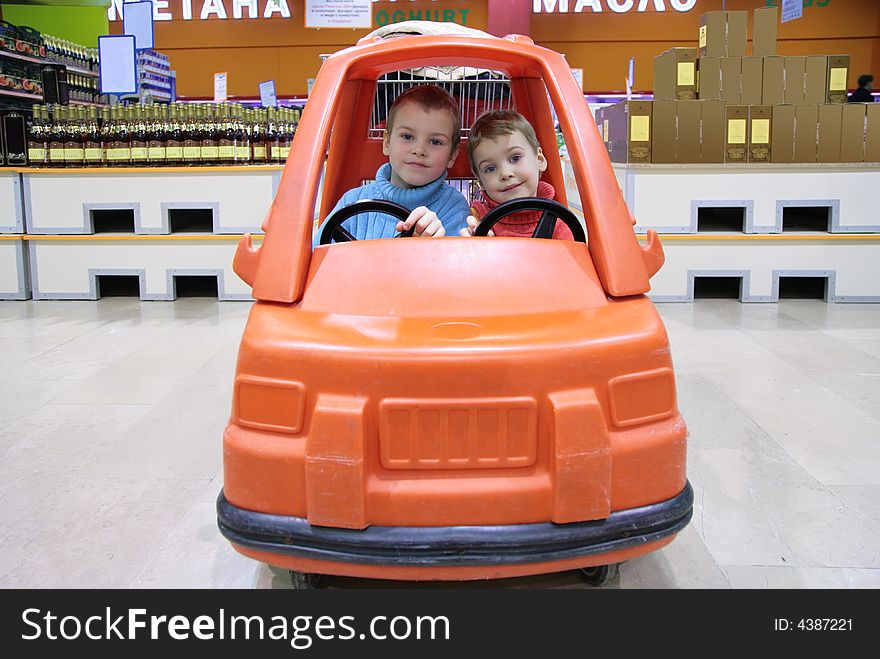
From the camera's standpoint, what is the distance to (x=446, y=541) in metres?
1.31

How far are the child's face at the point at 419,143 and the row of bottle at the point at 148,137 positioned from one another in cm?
301

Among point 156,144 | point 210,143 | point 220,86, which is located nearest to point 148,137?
point 156,144

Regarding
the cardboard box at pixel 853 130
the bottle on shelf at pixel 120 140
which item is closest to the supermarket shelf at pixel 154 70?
the bottle on shelf at pixel 120 140

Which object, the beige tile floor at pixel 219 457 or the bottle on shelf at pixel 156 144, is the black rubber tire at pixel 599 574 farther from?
the bottle on shelf at pixel 156 144

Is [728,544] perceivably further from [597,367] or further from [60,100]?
[60,100]

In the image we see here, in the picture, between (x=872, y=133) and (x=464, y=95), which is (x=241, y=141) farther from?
(x=872, y=133)

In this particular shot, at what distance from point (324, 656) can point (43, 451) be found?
149cm

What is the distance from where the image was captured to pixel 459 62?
1860 millimetres

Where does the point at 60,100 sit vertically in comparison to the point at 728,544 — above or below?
above

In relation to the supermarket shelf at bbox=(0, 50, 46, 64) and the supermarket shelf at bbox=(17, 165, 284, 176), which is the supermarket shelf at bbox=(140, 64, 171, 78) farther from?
the supermarket shelf at bbox=(17, 165, 284, 176)

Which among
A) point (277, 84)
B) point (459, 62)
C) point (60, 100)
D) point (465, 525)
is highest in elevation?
point (277, 84)

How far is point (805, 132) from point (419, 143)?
3565 mm

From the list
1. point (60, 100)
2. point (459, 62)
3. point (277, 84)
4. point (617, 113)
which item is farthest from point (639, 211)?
point (277, 84)

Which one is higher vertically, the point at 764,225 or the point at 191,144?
the point at 191,144
